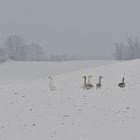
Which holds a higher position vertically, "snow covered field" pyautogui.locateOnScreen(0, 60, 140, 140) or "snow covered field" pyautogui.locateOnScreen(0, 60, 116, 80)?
"snow covered field" pyautogui.locateOnScreen(0, 60, 116, 80)

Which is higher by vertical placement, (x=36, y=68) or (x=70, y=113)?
(x=36, y=68)

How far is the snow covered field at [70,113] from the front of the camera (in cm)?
1312

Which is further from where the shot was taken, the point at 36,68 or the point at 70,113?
the point at 36,68

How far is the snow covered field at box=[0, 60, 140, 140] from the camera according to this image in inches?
516

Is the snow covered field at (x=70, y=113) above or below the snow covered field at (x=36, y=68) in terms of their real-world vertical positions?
below

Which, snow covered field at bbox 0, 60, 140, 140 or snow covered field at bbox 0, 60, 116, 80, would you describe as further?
snow covered field at bbox 0, 60, 116, 80

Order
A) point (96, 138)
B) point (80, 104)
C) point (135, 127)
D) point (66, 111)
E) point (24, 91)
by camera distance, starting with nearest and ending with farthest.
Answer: point (96, 138), point (135, 127), point (66, 111), point (80, 104), point (24, 91)

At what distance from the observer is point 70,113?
51.3 feet

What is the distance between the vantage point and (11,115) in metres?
15.6

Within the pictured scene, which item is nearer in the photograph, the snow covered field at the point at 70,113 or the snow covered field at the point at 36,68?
the snow covered field at the point at 70,113

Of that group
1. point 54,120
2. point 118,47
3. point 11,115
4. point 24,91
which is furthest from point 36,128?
point 118,47

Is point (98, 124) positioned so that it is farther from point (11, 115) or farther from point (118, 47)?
point (118, 47)

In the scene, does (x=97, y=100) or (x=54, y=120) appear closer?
(x=54, y=120)

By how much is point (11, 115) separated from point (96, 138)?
427cm
